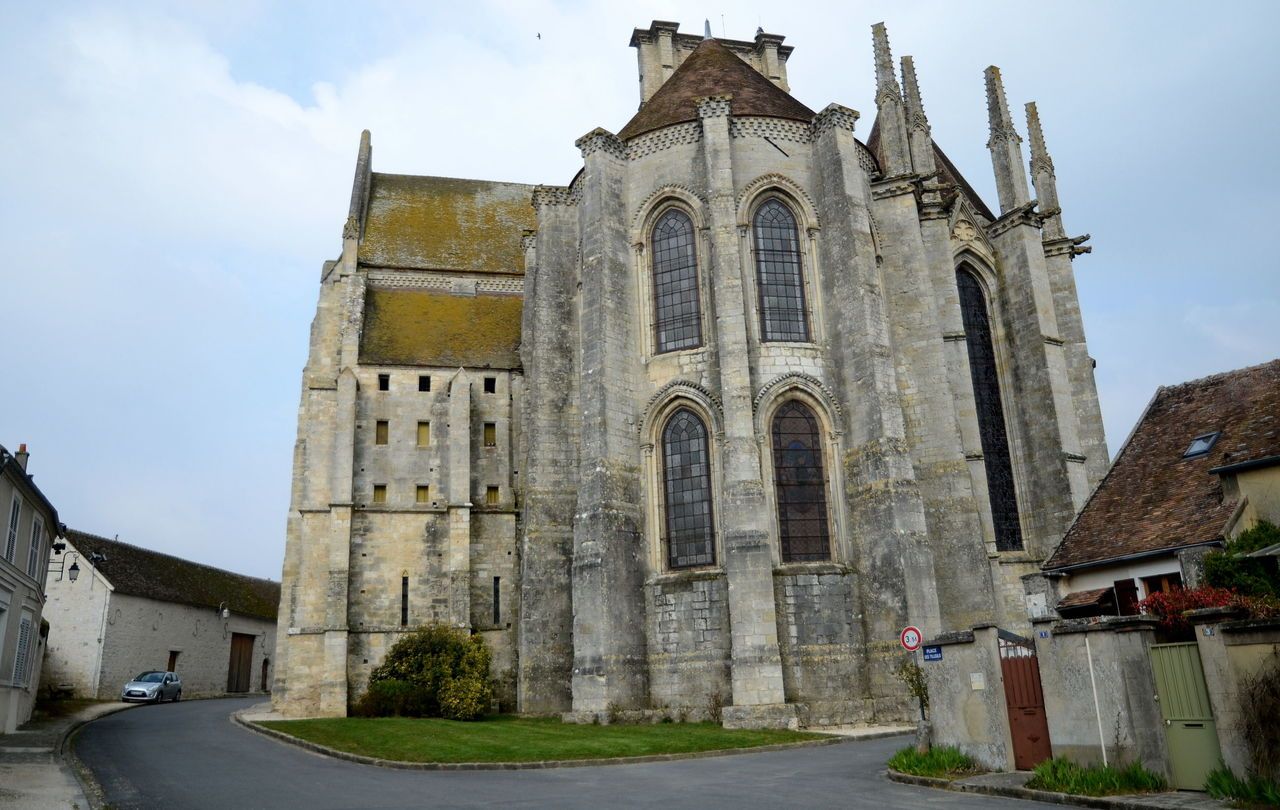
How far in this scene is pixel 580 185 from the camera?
26.1 m

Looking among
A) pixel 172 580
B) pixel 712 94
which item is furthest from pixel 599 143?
pixel 172 580

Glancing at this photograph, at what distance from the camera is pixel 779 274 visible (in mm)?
23125

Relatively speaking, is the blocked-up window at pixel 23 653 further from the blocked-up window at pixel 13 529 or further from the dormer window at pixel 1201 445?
the dormer window at pixel 1201 445

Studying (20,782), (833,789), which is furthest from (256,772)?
(833,789)

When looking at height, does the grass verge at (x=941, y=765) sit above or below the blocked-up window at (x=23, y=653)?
below

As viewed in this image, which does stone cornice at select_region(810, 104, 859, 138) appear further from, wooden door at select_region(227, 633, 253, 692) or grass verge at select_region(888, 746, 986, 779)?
wooden door at select_region(227, 633, 253, 692)

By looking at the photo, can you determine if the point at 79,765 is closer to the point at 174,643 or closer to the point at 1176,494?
the point at 1176,494

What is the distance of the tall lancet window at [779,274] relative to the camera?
74.4 ft

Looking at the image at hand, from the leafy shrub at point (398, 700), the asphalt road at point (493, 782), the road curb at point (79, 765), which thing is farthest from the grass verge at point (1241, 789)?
the leafy shrub at point (398, 700)

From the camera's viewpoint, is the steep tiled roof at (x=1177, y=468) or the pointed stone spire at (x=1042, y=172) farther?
the pointed stone spire at (x=1042, y=172)

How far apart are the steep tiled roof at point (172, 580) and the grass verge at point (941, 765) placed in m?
31.7

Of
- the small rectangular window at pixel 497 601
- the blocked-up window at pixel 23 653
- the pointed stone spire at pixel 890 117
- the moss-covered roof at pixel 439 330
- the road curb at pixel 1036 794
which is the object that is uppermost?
the pointed stone spire at pixel 890 117

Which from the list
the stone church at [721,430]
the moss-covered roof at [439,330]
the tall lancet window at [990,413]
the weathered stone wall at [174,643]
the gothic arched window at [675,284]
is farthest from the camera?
the weathered stone wall at [174,643]

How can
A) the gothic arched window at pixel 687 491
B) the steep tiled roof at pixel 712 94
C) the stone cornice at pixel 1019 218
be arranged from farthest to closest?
the stone cornice at pixel 1019 218, the steep tiled roof at pixel 712 94, the gothic arched window at pixel 687 491
